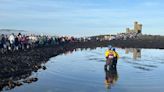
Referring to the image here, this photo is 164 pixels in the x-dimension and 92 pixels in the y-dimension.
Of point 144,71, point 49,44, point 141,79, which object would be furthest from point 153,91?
point 49,44

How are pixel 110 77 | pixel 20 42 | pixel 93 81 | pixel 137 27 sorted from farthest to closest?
pixel 137 27, pixel 20 42, pixel 110 77, pixel 93 81

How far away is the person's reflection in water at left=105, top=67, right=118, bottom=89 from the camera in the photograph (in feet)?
88.6

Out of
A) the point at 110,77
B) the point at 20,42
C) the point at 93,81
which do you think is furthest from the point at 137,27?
the point at 93,81

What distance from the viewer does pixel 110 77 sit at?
101 ft

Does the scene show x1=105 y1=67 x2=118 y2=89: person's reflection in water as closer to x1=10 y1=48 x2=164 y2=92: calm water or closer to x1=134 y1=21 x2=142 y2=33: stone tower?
x1=10 y1=48 x2=164 y2=92: calm water

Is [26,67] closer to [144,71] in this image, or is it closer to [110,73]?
[110,73]

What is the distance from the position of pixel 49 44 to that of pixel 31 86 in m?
46.5

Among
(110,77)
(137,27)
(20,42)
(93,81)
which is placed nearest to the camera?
(93,81)

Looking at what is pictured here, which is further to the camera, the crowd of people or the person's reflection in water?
the crowd of people

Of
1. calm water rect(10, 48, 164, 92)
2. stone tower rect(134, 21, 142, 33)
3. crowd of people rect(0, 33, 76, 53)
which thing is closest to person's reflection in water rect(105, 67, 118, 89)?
calm water rect(10, 48, 164, 92)

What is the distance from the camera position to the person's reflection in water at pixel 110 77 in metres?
27.0

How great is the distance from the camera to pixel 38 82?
88.9 ft

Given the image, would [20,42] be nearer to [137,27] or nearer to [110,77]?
[110,77]

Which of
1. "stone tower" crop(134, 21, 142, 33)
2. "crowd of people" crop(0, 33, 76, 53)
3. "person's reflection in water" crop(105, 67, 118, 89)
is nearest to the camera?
"person's reflection in water" crop(105, 67, 118, 89)
